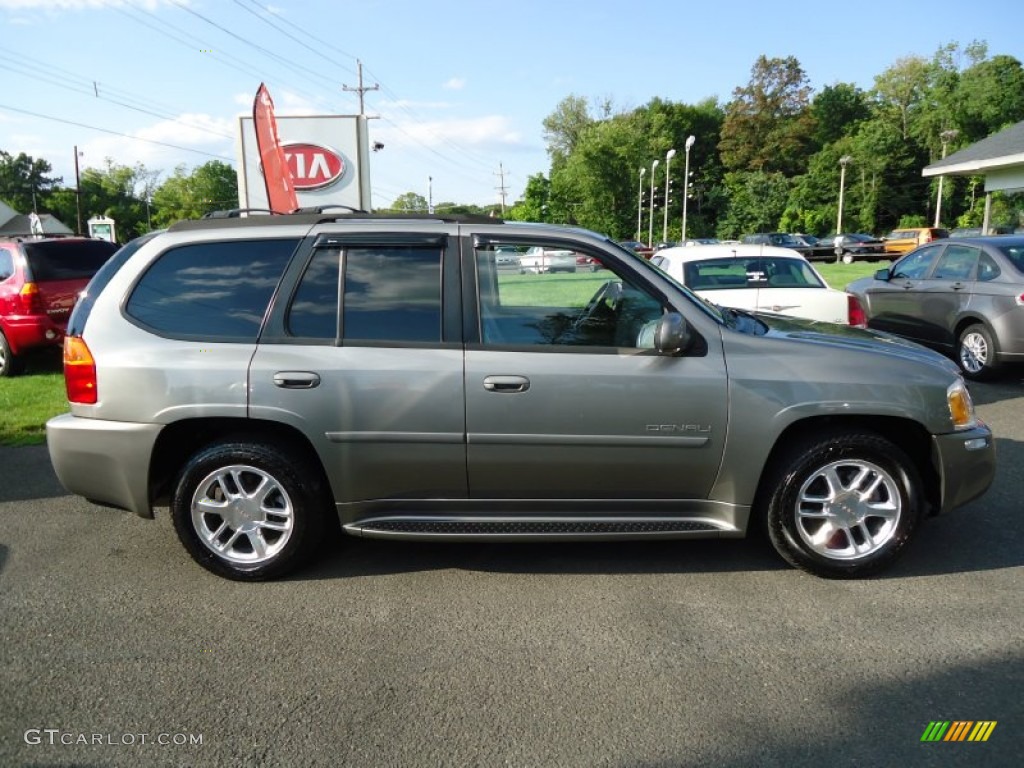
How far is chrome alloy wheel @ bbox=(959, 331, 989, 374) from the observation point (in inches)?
326

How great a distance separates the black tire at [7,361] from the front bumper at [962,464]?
10216mm

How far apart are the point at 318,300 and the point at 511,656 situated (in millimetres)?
1969

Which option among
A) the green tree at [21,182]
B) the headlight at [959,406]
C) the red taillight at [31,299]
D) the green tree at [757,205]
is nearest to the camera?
the headlight at [959,406]

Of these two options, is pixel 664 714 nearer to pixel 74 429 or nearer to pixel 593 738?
pixel 593 738

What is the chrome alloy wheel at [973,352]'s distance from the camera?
8.27m

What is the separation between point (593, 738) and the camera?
103 inches

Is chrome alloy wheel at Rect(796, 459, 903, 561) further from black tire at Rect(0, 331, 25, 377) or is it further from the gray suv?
black tire at Rect(0, 331, 25, 377)

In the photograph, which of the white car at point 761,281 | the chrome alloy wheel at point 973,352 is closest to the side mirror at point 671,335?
the white car at point 761,281

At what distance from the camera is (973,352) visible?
8.44 m

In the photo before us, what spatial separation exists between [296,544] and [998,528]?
3993 mm

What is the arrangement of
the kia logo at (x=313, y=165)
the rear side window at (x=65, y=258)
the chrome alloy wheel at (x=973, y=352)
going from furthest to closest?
the kia logo at (x=313, y=165) → the rear side window at (x=65, y=258) → the chrome alloy wheel at (x=973, y=352)

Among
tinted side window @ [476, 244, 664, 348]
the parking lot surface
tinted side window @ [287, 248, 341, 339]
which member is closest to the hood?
tinted side window @ [476, 244, 664, 348]

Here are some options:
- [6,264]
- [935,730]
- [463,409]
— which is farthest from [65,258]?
[935,730]

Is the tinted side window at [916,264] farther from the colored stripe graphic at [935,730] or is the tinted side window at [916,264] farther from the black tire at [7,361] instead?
the black tire at [7,361]
